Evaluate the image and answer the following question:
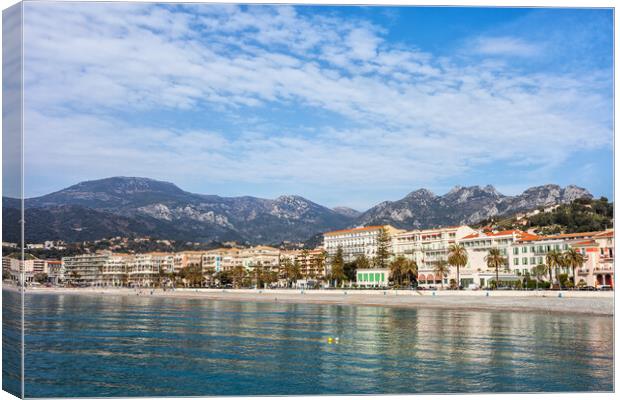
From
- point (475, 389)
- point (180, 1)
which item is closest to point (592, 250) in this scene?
point (475, 389)

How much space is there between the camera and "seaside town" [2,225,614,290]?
39.2 meters

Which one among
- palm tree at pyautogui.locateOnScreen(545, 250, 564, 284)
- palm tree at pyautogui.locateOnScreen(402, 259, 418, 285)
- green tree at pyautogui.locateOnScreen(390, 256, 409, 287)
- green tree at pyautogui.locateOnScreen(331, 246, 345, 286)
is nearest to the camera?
palm tree at pyautogui.locateOnScreen(545, 250, 564, 284)

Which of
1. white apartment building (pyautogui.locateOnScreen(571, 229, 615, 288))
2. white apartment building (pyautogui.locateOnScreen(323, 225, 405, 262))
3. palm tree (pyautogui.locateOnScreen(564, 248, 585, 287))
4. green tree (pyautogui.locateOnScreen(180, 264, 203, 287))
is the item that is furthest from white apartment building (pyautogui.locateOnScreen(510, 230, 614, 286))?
green tree (pyautogui.locateOnScreen(180, 264, 203, 287))

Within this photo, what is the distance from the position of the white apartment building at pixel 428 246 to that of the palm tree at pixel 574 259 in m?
17.7

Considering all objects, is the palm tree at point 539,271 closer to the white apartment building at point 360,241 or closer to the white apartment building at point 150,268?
the white apartment building at point 360,241

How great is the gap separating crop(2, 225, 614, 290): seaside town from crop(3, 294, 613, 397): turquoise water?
9.00 feet

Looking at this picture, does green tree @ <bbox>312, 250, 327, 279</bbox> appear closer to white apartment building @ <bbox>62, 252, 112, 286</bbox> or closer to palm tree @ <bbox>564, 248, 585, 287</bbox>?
white apartment building @ <bbox>62, 252, 112, 286</bbox>

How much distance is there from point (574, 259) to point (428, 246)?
26.7 meters

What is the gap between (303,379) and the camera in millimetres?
14234

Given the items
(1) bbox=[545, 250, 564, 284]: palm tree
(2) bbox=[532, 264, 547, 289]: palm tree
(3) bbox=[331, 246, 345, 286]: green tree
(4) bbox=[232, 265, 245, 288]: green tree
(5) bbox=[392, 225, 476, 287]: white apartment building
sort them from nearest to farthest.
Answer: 1. (1) bbox=[545, 250, 564, 284]: palm tree
2. (2) bbox=[532, 264, 547, 289]: palm tree
3. (5) bbox=[392, 225, 476, 287]: white apartment building
4. (3) bbox=[331, 246, 345, 286]: green tree
5. (4) bbox=[232, 265, 245, 288]: green tree

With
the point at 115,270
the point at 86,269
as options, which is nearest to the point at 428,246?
the point at 86,269

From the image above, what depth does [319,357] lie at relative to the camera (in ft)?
56.2

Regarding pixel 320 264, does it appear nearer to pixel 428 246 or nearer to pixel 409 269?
pixel 428 246

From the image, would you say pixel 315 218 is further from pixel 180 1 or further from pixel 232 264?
pixel 180 1
